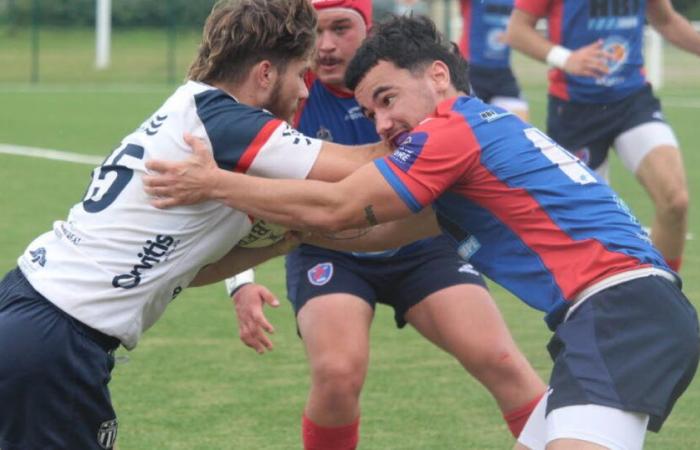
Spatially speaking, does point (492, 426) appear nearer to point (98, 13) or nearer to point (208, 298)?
point (208, 298)

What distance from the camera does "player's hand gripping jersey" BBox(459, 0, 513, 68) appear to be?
13.5 metres

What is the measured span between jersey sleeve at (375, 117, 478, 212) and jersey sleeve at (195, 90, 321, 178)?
26 centimetres

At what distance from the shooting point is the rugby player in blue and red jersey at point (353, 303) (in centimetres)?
557

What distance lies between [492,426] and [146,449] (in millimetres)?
1484

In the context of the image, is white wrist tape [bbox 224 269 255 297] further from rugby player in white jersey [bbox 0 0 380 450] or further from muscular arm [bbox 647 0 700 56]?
muscular arm [bbox 647 0 700 56]

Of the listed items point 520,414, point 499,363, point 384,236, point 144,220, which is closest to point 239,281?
point 384,236

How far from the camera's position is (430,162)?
4246 millimetres

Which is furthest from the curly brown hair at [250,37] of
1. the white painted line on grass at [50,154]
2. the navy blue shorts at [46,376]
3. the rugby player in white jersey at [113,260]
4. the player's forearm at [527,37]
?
the white painted line on grass at [50,154]

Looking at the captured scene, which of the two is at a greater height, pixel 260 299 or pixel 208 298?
pixel 260 299

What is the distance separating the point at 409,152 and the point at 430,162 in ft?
0.23

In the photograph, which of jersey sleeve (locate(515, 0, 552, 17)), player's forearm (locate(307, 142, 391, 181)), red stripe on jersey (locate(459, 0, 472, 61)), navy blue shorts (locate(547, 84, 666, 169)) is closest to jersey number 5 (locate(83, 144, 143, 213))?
player's forearm (locate(307, 142, 391, 181))

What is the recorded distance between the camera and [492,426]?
6.62m

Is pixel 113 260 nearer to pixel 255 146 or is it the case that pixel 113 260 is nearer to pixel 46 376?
pixel 46 376

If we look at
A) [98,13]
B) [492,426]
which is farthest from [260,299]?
[98,13]
